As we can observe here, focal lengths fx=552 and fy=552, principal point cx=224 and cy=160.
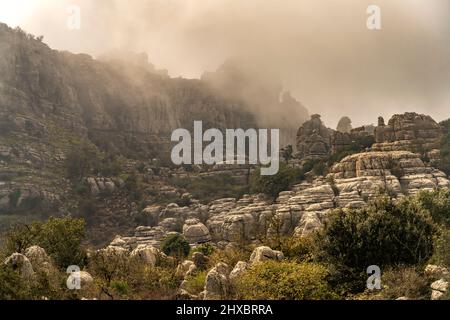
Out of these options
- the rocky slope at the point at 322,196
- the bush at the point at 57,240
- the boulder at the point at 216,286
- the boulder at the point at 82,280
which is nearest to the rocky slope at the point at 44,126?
the rocky slope at the point at 322,196

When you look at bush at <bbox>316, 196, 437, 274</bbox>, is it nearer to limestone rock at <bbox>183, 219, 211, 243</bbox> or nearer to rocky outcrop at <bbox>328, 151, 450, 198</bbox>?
rocky outcrop at <bbox>328, 151, 450, 198</bbox>

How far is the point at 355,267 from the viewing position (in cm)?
3709

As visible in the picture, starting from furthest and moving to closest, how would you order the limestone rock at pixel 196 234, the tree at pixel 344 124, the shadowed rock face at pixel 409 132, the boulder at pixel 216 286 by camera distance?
the tree at pixel 344 124 < the shadowed rock face at pixel 409 132 < the limestone rock at pixel 196 234 < the boulder at pixel 216 286

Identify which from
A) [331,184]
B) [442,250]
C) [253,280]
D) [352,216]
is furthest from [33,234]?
[331,184]

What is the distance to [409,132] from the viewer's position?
116562 millimetres

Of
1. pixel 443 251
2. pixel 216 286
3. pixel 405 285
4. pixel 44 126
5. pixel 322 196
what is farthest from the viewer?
pixel 44 126

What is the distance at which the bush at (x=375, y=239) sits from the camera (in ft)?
124

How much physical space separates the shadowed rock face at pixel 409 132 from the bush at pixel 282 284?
83584 mm

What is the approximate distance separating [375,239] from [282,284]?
8.64 meters

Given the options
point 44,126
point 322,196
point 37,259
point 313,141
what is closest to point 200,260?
point 37,259

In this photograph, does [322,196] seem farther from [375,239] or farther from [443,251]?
[443,251]

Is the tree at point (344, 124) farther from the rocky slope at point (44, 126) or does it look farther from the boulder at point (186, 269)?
the boulder at point (186, 269)

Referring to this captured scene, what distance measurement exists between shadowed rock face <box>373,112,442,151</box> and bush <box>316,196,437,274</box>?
75971mm
